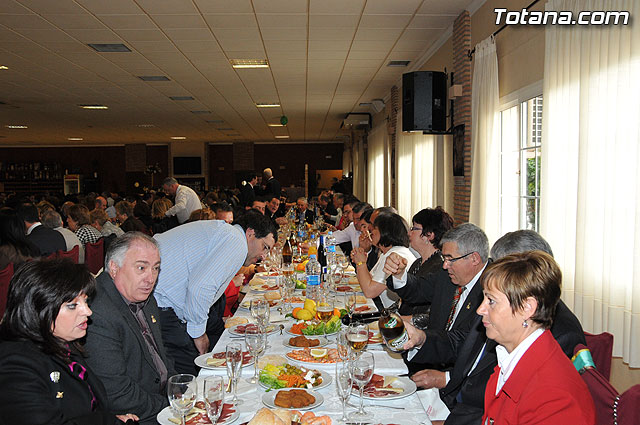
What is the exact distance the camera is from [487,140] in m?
5.50

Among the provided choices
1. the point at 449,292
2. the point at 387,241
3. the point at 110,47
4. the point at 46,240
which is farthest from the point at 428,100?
the point at 46,240

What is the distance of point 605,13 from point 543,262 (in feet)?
6.94

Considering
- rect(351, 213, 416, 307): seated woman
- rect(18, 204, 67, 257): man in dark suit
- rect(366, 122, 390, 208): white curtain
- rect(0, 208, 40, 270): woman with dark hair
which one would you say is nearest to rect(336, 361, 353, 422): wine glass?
rect(351, 213, 416, 307): seated woman

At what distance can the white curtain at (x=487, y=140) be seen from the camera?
17.6 ft

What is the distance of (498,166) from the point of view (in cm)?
548

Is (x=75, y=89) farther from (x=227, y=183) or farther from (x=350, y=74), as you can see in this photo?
(x=227, y=183)

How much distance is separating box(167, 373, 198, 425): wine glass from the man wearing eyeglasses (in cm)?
127

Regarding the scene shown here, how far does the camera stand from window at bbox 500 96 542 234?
5.00 meters

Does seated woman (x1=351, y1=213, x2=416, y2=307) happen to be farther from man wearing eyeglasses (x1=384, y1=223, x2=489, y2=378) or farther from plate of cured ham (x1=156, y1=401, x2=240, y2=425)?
plate of cured ham (x1=156, y1=401, x2=240, y2=425)

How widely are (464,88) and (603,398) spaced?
198 inches

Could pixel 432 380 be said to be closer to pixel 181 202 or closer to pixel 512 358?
pixel 512 358

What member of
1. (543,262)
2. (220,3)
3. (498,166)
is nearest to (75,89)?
(220,3)

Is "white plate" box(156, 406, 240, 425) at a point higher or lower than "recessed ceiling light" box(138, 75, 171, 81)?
lower

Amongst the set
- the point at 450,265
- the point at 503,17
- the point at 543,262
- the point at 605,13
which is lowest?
the point at 450,265
